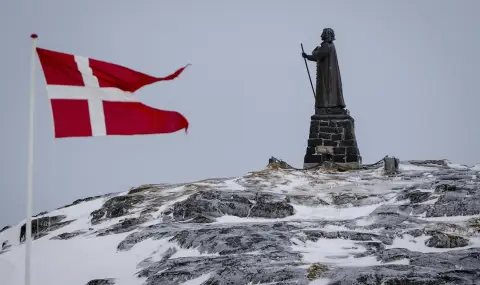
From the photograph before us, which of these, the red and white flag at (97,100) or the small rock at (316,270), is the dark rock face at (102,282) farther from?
the red and white flag at (97,100)

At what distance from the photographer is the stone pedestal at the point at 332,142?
1102 inches

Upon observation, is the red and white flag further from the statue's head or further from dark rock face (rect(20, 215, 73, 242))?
Result: the statue's head

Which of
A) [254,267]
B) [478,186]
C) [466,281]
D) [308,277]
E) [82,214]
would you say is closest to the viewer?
[466,281]

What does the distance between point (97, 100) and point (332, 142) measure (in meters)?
19.3

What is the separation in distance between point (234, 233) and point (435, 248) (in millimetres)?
4338

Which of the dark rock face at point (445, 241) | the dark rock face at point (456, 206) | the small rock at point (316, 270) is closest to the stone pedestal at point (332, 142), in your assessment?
the dark rock face at point (456, 206)

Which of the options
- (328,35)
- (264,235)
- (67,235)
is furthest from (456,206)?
(328,35)

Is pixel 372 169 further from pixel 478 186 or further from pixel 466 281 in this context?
pixel 466 281

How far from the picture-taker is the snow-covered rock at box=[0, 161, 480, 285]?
12430mm

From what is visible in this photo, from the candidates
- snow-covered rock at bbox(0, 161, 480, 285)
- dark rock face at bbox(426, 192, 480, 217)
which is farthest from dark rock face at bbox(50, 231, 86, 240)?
dark rock face at bbox(426, 192, 480, 217)

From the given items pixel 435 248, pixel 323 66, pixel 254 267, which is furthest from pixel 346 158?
pixel 254 267

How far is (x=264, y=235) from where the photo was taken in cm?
1515

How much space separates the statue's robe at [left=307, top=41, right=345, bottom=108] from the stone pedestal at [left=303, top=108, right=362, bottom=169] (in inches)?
21.5

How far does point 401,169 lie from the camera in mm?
25203
